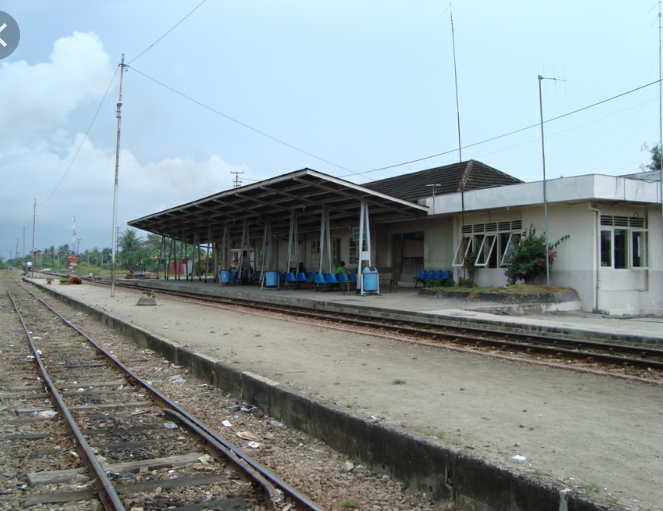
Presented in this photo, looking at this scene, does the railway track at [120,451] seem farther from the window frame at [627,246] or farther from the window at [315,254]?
the window at [315,254]

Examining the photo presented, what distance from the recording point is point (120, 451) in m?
5.05

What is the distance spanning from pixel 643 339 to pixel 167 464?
9.85m

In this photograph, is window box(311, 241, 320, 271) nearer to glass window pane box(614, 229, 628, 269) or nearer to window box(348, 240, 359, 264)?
window box(348, 240, 359, 264)

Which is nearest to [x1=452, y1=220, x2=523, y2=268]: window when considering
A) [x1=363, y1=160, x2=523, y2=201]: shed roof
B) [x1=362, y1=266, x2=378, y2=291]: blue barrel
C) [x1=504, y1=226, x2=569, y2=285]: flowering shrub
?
[x1=504, y1=226, x2=569, y2=285]: flowering shrub

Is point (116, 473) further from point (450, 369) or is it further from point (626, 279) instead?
point (626, 279)

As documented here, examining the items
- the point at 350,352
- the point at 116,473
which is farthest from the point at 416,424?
the point at 350,352

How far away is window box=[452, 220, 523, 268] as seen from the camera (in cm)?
2098

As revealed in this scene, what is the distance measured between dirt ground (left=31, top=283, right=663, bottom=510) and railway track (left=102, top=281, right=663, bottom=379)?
3.20ft

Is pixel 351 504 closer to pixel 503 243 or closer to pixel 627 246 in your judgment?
pixel 627 246

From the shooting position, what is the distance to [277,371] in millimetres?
7590

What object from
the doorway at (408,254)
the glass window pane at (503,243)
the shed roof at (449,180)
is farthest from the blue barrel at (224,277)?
the glass window pane at (503,243)

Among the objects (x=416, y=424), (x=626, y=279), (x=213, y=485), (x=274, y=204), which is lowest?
(x=213, y=485)

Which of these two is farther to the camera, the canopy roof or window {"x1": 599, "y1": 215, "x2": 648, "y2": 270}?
the canopy roof

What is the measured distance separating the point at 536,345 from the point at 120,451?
7855 mm
